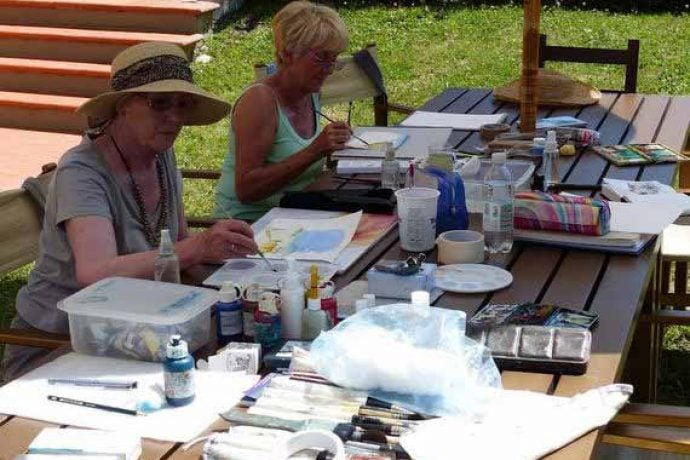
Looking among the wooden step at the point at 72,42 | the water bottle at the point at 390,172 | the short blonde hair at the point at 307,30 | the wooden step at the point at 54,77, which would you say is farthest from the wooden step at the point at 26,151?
the water bottle at the point at 390,172

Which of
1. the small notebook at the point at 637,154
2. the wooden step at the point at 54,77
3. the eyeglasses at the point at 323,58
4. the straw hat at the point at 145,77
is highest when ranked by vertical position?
the straw hat at the point at 145,77

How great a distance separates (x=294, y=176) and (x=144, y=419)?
5.66ft

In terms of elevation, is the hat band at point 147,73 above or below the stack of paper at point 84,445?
above

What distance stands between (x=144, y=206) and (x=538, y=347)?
119cm

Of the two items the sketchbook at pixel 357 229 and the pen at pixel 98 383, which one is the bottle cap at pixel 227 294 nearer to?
the pen at pixel 98 383

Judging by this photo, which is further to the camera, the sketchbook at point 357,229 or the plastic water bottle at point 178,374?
the sketchbook at point 357,229

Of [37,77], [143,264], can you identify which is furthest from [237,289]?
[37,77]

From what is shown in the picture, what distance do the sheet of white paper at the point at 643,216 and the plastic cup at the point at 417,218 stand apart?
1.61 ft

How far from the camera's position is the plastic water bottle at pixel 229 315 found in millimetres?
2217

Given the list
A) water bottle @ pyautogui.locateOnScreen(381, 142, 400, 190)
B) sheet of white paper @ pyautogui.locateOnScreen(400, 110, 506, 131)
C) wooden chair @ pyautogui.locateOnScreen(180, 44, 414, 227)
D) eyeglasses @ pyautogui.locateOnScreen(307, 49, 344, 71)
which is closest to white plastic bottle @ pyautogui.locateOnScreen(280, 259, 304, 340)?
water bottle @ pyautogui.locateOnScreen(381, 142, 400, 190)

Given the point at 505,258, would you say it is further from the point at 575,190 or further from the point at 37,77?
the point at 37,77

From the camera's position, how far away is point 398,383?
194cm

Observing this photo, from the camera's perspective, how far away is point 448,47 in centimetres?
858

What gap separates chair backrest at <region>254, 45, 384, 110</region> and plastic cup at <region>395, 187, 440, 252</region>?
241cm
